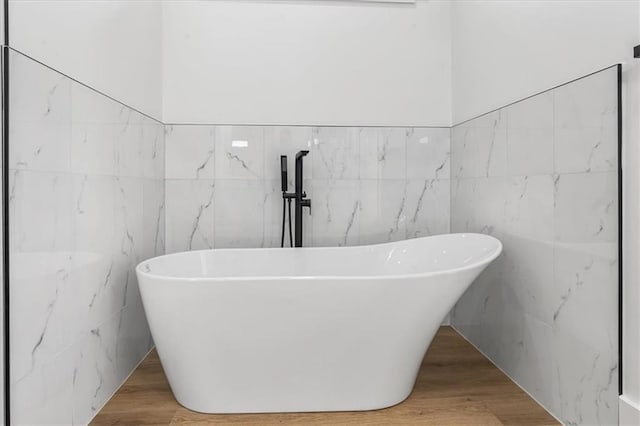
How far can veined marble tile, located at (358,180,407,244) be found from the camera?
2.78 meters

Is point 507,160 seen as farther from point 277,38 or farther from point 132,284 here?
point 132,284

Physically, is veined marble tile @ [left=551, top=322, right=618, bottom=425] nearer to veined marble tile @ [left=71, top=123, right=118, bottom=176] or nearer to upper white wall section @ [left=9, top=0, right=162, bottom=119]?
veined marble tile @ [left=71, top=123, right=118, bottom=176]

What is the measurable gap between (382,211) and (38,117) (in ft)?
6.33

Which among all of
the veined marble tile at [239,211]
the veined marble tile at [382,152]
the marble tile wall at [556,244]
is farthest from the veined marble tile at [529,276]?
the veined marble tile at [239,211]

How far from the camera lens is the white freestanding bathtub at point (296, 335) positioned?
1.60m

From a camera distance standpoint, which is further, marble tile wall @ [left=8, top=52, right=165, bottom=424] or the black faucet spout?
the black faucet spout

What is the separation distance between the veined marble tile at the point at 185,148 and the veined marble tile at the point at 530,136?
1.70m

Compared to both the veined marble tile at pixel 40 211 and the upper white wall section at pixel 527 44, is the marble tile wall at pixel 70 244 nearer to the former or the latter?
the veined marble tile at pixel 40 211

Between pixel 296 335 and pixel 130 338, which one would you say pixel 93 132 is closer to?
pixel 130 338

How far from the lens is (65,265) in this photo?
1.53 meters

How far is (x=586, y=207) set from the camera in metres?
1.54

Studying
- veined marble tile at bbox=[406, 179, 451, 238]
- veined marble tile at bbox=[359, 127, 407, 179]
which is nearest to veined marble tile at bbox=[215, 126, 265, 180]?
veined marble tile at bbox=[359, 127, 407, 179]

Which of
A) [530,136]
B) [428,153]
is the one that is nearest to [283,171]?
[428,153]

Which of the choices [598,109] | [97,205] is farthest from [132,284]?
[598,109]
